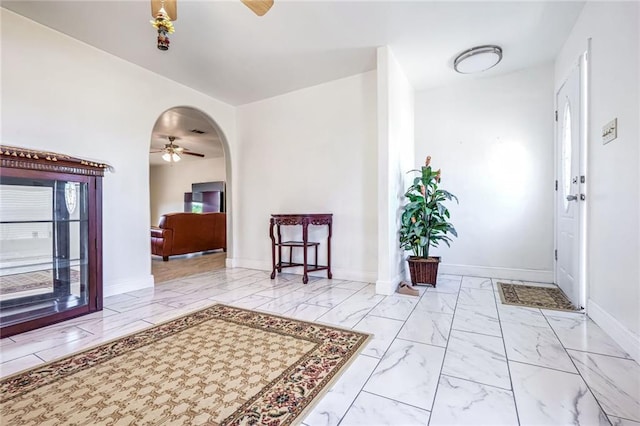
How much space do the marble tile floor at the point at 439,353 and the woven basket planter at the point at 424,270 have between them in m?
0.17

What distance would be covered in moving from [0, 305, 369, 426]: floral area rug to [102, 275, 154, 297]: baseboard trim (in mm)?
1252

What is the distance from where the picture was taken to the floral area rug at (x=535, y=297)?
2395 mm

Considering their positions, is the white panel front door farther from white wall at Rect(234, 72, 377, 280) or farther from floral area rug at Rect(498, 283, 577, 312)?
white wall at Rect(234, 72, 377, 280)

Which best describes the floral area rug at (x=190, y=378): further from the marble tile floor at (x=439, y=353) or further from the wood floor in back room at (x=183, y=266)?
the wood floor in back room at (x=183, y=266)

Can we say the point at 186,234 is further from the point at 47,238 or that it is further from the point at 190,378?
the point at 190,378

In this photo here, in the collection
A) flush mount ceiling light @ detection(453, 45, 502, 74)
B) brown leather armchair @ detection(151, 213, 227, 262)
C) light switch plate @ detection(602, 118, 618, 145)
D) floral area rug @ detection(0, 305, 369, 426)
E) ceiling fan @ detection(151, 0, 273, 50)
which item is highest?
flush mount ceiling light @ detection(453, 45, 502, 74)

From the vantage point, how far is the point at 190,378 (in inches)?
54.1

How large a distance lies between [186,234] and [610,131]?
566cm

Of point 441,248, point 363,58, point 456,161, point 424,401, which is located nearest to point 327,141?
point 363,58

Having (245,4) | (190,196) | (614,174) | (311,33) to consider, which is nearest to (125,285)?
(245,4)

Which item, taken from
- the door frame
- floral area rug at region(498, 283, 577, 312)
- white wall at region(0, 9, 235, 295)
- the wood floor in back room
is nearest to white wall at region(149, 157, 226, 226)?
the wood floor in back room

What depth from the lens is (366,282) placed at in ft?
10.8

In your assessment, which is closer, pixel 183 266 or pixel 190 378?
pixel 190 378

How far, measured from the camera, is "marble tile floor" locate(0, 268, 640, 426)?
44.6 inches
